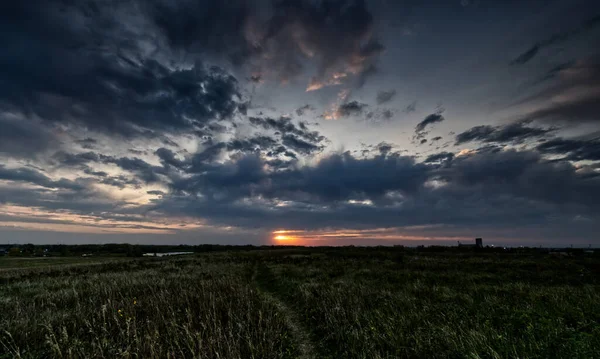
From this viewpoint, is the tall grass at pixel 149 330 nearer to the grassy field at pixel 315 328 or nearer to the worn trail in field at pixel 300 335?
the grassy field at pixel 315 328

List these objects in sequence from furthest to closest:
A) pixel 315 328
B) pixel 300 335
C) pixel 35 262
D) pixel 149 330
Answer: pixel 35 262, pixel 315 328, pixel 300 335, pixel 149 330

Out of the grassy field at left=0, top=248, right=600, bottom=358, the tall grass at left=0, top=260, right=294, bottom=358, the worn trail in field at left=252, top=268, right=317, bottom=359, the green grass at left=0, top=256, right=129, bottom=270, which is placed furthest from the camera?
the green grass at left=0, top=256, right=129, bottom=270

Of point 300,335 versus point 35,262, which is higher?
Result: point 300,335

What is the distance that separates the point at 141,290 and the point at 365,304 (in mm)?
11770

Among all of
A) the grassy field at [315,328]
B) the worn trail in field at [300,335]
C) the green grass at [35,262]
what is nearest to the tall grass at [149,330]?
the grassy field at [315,328]

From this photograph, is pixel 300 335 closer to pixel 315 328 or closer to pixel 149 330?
pixel 315 328

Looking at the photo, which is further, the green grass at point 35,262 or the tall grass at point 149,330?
the green grass at point 35,262

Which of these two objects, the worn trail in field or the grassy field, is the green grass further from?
the worn trail in field

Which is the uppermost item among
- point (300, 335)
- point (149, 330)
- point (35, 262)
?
point (149, 330)

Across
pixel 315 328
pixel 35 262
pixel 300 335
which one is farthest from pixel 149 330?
pixel 35 262

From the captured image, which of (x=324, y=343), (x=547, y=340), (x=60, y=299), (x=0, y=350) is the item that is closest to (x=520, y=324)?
(x=547, y=340)

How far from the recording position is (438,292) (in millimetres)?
13773

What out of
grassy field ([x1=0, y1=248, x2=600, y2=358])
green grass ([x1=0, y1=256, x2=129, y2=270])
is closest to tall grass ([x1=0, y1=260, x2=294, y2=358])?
grassy field ([x1=0, y1=248, x2=600, y2=358])

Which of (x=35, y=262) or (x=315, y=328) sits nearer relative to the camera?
(x=315, y=328)
